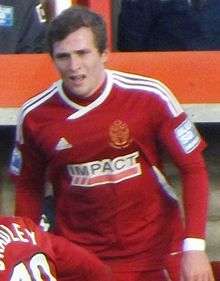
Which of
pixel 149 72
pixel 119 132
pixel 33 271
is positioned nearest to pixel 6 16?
pixel 149 72

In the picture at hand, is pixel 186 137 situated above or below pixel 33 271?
below

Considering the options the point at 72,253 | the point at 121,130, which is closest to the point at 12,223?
the point at 72,253

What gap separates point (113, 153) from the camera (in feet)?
15.8

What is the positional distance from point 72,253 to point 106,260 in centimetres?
82

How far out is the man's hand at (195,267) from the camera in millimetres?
4613

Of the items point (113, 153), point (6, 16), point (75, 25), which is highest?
point (75, 25)

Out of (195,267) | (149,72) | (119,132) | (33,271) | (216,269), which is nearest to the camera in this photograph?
(33,271)

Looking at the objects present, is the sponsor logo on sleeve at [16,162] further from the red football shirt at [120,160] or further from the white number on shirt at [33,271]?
the white number on shirt at [33,271]

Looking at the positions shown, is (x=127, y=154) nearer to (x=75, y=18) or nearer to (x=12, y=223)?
(x=75, y=18)

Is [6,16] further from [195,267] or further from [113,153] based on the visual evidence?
Result: [195,267]

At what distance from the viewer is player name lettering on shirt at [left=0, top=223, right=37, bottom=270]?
3725 millimetres

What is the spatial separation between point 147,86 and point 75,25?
0.33 m

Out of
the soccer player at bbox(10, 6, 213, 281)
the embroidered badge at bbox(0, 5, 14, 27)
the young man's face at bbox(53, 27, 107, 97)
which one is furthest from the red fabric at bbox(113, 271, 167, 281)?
the embroidered badge at bbox(0, 5, 14, 27)

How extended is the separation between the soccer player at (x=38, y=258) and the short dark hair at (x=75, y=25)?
87 centimetres
